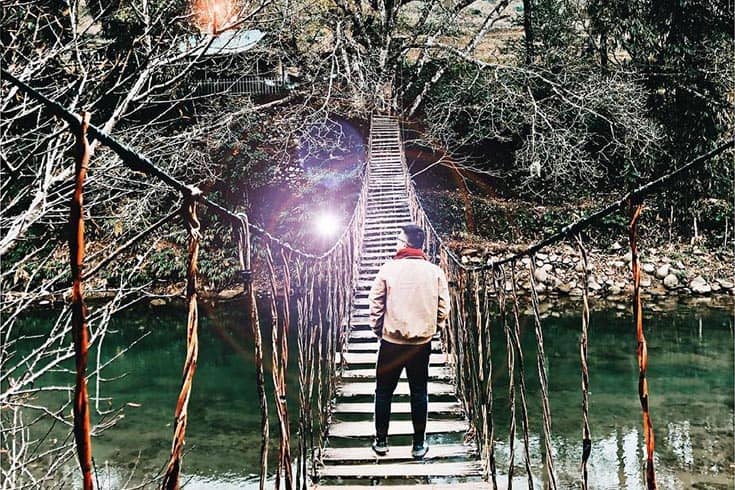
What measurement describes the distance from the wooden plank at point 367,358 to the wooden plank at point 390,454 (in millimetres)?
859

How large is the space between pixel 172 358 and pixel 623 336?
5.68 m

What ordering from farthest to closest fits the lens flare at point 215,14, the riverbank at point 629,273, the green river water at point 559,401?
the riverbank at point 629,273, the green river water at point 559,401, the lens flare at point 215,14

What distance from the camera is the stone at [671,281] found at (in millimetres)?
9539

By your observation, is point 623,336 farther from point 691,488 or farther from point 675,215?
point 675,215

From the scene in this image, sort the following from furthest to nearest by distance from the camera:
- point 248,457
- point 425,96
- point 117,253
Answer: point 425,96, point 248,457, point 117,253

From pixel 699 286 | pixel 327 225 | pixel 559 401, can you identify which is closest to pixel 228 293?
pixel 327 225

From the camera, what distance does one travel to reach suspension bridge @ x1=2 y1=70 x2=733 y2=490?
1.97ft

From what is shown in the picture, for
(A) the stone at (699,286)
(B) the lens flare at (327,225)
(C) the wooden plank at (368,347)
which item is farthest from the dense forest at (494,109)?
(C) the wooden plank at (368,347)

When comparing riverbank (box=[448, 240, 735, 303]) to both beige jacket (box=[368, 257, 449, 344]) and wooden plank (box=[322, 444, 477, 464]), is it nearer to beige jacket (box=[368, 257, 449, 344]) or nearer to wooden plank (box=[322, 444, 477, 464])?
wooden plank (box=[322, 444, 477, 464])

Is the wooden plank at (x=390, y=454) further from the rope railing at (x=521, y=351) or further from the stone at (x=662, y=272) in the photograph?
the stone at (x=662, y=272)

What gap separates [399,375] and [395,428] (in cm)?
47

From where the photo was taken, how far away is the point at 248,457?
4844 mm

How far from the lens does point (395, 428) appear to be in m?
2.61

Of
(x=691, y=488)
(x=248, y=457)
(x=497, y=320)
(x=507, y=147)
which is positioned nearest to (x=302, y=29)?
(x=507, y=147)
